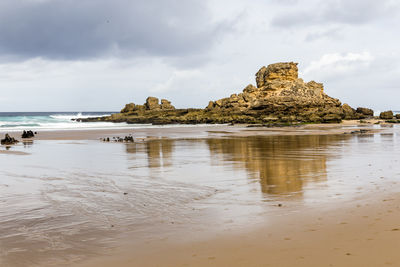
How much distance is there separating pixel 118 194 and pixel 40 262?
3.58 m

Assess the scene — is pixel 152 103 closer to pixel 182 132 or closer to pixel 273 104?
pixel 273 104

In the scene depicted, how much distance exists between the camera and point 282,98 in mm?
72438

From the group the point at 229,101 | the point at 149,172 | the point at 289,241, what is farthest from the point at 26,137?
the point at 229,101

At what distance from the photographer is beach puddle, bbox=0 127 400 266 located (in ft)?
16.0

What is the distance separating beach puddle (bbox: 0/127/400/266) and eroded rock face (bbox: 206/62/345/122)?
55.6m

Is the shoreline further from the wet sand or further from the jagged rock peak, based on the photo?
the jagged rock peak

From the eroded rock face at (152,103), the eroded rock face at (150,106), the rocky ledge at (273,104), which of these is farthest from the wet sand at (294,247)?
the eroded rock face at (152,103)

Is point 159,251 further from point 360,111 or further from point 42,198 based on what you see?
point 360,111

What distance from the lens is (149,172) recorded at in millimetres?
10539

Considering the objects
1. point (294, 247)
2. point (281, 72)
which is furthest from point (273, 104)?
point (294, 247)

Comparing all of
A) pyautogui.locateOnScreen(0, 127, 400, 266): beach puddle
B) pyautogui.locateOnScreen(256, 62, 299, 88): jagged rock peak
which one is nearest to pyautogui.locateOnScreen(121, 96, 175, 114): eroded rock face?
pyautogui.locateOnScreen(256, 62, 299, 88): jagged rock peak

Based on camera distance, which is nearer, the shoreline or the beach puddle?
the beach puddle

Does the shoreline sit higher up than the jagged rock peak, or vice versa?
the jagged rock peak

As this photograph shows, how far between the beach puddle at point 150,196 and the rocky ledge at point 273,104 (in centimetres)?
5005
